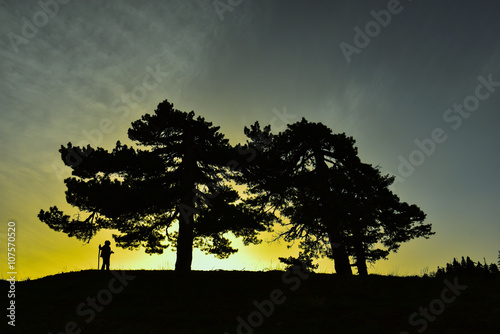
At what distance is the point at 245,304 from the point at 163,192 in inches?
277

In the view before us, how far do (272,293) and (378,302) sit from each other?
4.19 meters

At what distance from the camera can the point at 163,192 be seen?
53.1ft

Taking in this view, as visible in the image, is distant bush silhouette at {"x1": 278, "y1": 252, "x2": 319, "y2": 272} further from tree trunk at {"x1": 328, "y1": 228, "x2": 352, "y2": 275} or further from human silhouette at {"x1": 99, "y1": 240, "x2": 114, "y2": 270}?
human silhouette at {"x1": 99, "y1": 240, "x2": 114, "y2": 270}

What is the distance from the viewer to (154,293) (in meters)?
14.0

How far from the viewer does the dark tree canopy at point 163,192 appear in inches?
617

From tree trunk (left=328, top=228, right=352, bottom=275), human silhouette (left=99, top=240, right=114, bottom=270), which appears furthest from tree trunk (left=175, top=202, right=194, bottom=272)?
tree trunk (left=328, top=228, right=352, bottom=275)

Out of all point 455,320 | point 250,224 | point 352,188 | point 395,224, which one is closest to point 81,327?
point 250,224

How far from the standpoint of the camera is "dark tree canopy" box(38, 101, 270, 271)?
15.7 meters

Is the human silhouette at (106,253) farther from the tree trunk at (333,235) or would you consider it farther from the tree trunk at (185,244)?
the tree trunk at (333,235)

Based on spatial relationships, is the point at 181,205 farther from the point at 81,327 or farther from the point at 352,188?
the point at 352,188

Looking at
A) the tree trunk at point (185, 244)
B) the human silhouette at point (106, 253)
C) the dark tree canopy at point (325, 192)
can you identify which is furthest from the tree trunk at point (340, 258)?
the human silhouette at point (106, 253)

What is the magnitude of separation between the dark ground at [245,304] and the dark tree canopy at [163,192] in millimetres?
2287

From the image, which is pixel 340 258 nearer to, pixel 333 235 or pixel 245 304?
pixel 333 235

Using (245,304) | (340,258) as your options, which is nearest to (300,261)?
(340,258)
